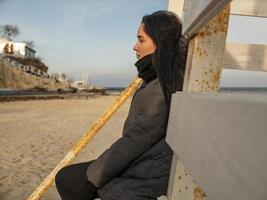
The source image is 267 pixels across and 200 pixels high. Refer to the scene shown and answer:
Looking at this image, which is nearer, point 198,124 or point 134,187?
point 198,124

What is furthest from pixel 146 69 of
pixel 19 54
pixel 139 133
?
pixel 19 54

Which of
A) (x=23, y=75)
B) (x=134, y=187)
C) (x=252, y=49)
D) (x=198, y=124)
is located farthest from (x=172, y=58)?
(x=23, y=75)

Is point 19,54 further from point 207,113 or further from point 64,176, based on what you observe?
point 207,113

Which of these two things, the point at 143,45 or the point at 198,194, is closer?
the point at 198,194

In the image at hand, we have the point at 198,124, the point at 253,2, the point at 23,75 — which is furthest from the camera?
the point at 23,75

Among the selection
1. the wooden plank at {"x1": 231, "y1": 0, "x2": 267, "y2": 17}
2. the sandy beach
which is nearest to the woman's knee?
the wooden plank at {"x1": 231, "y1": 0, "x2": 267, "y2": 17}

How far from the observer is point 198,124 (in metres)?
0.79

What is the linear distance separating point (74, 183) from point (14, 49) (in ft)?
259

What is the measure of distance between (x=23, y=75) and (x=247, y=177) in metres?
54.0

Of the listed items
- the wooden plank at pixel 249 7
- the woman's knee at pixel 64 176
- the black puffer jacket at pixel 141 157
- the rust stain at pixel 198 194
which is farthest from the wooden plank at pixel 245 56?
the woman's knee at pixel 64 176

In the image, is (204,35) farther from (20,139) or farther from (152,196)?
(20,139)

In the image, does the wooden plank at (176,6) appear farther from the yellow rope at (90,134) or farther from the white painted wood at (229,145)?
the white painted wood at (229,145)

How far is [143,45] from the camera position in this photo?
205cm

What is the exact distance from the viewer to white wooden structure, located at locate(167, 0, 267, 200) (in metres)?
0.53
